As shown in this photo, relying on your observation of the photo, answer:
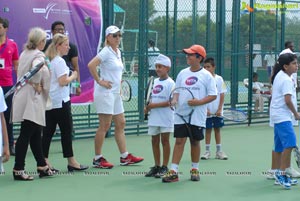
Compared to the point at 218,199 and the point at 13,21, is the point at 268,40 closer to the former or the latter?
the point at 13,21

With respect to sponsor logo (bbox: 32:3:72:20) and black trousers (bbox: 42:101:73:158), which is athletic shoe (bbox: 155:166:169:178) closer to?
black trousers (bbox: 42:101:73:158)

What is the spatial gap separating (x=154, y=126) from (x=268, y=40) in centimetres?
1156

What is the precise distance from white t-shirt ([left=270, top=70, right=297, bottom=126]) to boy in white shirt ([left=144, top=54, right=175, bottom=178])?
4.10 feet

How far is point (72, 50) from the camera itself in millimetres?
9133

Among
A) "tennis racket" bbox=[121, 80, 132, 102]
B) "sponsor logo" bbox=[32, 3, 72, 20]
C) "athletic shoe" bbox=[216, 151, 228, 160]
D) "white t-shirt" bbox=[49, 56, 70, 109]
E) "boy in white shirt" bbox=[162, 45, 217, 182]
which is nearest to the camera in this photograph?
"boy in white shirt" bbox=[162, 45, 217, 182]

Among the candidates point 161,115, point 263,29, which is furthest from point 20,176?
point 263,29

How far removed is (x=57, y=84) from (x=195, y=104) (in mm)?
1694

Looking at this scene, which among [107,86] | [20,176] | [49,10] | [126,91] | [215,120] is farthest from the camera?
[49,10]

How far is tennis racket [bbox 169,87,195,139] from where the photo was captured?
324 inches

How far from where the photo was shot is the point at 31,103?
796cm

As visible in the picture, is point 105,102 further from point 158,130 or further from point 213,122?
point 213,122

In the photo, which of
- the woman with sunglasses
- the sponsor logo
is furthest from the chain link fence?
the woman with sunglasses

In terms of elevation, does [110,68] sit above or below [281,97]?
above

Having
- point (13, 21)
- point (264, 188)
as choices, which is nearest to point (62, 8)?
point (13, 21)
